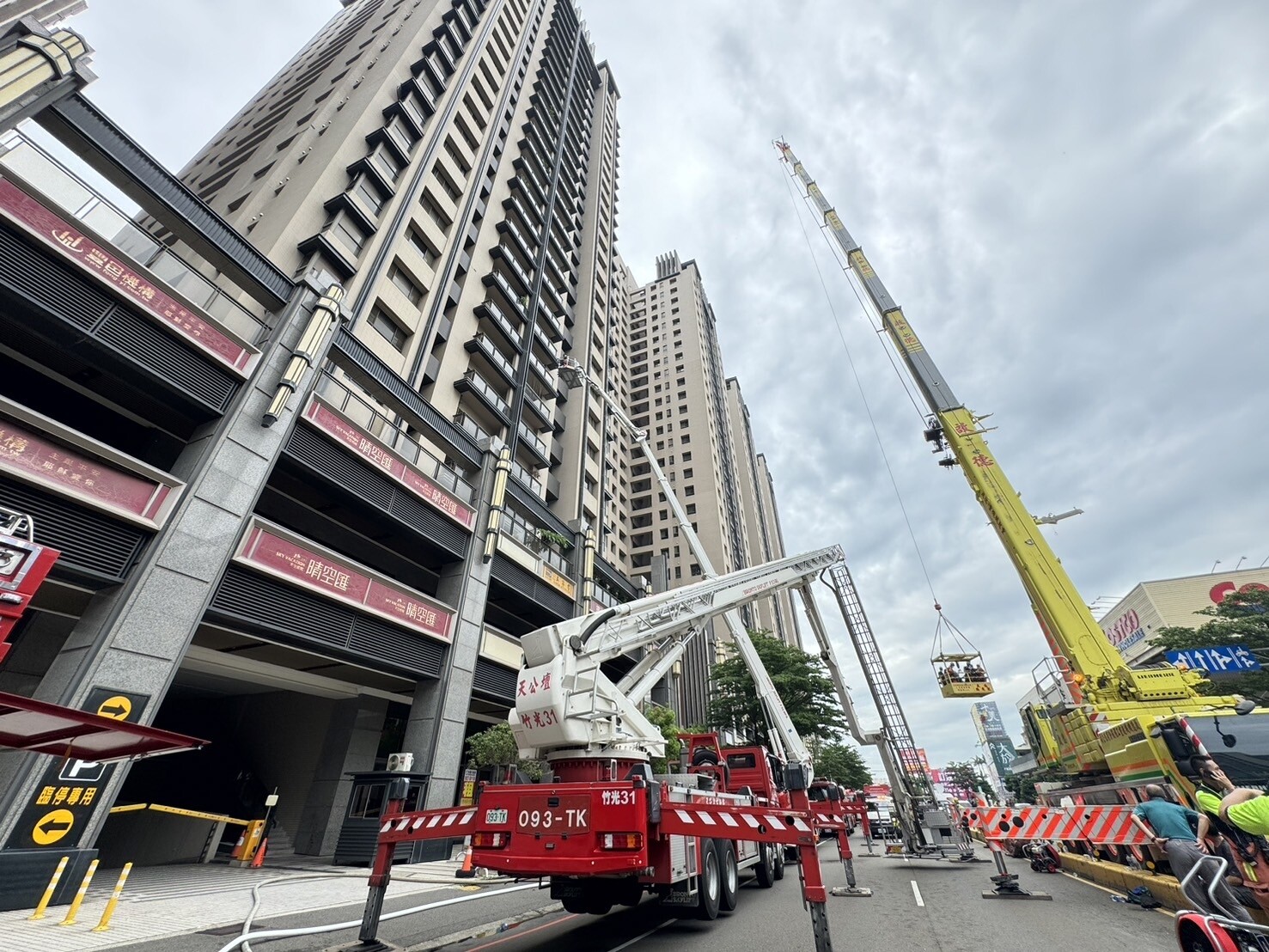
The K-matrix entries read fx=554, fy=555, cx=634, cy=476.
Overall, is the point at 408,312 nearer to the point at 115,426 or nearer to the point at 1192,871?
the point at 115,426

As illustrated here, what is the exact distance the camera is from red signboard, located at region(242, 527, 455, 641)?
13.7m

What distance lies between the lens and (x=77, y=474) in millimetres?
10773

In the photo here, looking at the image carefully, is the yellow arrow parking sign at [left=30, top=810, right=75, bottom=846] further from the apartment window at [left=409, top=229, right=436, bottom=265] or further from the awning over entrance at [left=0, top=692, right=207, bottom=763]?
the apartment window at [left=409, top=229, right=436, bottom=265]

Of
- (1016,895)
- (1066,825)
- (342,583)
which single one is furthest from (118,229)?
(1066,825)

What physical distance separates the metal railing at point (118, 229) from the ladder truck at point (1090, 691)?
20.6 m

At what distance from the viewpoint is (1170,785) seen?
10641 millimetres

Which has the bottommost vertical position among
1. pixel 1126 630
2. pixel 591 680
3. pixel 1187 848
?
pixel 1187 848

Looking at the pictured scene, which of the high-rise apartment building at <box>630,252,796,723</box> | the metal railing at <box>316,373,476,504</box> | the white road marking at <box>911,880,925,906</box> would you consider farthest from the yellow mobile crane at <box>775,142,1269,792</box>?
the high-rise apartment building at <box>630,252,796,723</box>

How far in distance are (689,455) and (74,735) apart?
221 feet

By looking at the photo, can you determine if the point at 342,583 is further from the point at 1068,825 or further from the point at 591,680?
the point at 1068,825

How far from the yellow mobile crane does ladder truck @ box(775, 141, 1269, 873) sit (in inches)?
1.0

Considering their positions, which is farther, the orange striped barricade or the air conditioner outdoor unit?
the air conditioner outdoor unit

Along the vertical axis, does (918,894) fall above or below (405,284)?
below

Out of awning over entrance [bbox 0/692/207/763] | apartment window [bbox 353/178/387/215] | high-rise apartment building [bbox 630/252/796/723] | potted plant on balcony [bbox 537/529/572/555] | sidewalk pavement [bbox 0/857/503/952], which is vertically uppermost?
high-rise apartment building [bbox 630/252/796/723]
